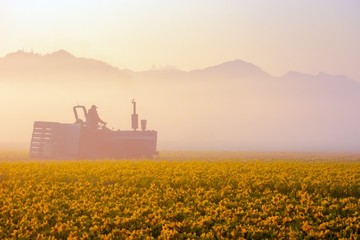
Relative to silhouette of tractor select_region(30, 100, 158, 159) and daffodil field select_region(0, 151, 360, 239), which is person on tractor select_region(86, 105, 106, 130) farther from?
daffodil field select_region(0, 151, 360, 239)

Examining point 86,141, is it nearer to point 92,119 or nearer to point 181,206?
point 92,119

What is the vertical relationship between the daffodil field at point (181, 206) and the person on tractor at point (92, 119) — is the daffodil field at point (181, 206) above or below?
below

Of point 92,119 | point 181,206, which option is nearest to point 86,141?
point 92,119

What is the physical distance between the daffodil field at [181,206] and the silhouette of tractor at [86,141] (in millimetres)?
35945

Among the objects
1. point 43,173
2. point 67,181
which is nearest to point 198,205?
point 67,181

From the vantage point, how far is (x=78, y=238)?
14.7 metres

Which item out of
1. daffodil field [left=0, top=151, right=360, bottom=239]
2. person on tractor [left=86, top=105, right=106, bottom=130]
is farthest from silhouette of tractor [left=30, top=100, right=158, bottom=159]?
daffodil field [left=0, top=151, right=360, bottom=239]

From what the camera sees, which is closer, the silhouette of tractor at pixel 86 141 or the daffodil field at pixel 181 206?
the daffodil field at pixel 181 206

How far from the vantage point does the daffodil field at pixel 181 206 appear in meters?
15.0

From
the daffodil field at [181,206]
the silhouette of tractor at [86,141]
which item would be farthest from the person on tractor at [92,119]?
the daffodil field at [181,206]

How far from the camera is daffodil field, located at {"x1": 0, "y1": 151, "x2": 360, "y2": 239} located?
14953 mm

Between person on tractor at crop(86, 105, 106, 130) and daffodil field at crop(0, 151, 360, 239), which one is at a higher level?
person on tractor at crop(86, 105, 106, 130)

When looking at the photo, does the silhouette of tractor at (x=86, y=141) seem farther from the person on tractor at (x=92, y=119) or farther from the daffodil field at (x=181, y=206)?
the daffodil field at (x=181, y=206)

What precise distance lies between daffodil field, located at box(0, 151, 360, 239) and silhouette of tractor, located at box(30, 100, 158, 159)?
118 ft
